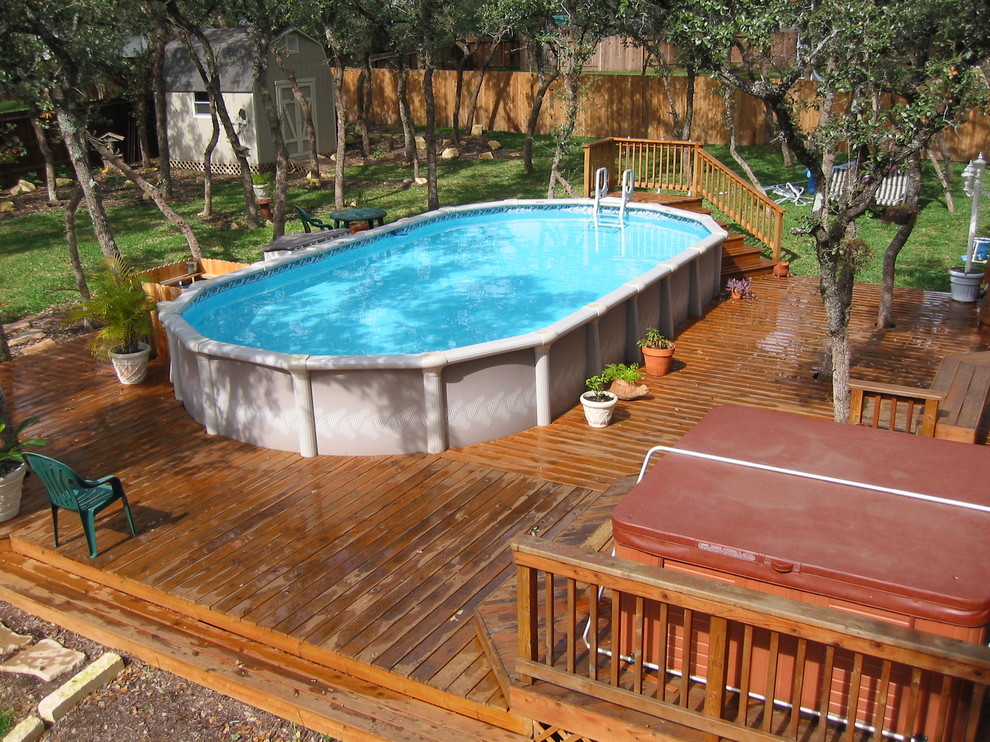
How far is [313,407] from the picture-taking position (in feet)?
25.8

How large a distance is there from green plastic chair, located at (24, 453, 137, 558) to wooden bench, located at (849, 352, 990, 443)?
5.60 meters

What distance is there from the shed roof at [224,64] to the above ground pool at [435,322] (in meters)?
9.01

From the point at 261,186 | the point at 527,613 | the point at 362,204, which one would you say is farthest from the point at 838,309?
the point at 261,186

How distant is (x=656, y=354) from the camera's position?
968 cm

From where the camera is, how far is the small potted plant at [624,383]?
9.07 metres

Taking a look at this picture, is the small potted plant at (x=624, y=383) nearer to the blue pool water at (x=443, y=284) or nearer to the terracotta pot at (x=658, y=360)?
the terracotta pot at (x=658, y=360)

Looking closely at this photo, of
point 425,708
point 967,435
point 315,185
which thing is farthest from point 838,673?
point 315,185

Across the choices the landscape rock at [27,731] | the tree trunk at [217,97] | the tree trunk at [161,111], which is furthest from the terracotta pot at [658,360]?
the tree trunk at [161,111]

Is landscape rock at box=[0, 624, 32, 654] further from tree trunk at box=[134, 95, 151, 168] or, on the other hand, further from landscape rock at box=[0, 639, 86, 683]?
tree trunk at box=[134, 95, 151, 168]

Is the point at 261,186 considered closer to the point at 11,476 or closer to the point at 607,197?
the point at 607,197

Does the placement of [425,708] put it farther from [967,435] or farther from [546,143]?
[546,143]

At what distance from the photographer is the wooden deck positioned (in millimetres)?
5309

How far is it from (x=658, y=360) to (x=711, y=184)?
6.87 m

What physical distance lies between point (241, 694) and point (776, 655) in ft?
10.4
